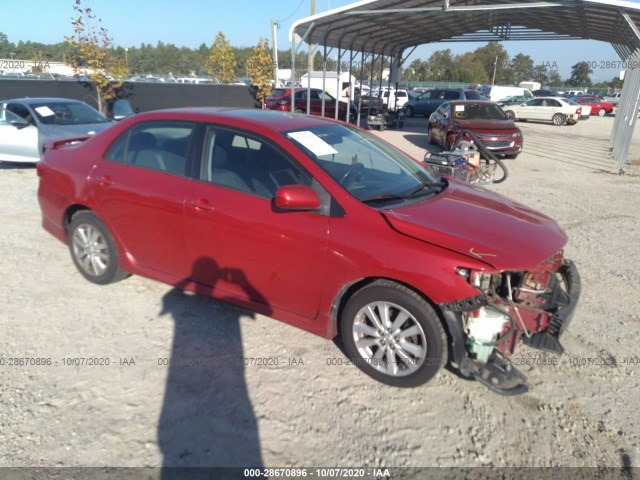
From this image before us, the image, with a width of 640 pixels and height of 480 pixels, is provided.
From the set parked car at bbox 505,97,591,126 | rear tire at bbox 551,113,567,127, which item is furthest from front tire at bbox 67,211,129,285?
rear tire at bbox 551,113,567,127

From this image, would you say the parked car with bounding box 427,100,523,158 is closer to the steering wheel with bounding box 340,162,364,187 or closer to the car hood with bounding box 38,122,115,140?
the car hood with bounding box 38,122,115,140

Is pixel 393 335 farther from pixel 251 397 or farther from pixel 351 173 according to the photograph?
pixel 351 173

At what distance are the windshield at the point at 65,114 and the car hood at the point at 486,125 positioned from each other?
29.6ft

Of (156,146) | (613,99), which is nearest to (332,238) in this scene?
(156,146)

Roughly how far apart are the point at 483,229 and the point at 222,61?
26545 mm

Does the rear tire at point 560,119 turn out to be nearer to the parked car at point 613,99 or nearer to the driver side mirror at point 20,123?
the parked car at point 613,99

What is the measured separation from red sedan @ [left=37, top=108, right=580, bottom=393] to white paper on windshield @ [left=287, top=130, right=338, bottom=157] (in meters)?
0.02

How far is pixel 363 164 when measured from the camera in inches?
144

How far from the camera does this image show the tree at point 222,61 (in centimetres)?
2644

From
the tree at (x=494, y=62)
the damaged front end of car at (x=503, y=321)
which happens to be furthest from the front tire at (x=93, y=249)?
the tree at (x=494, y=62)

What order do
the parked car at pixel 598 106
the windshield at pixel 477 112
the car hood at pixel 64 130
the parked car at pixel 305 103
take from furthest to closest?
the parked car at pixel 598 106 < the parked car at pixel 305 103 < the windshield at pixel 477 112 < the car hood at pixel 64 130

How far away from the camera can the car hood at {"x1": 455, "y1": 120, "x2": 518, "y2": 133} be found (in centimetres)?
1243

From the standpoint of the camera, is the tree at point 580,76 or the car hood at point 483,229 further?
the tree at point 580,76

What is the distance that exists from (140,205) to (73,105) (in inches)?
296
